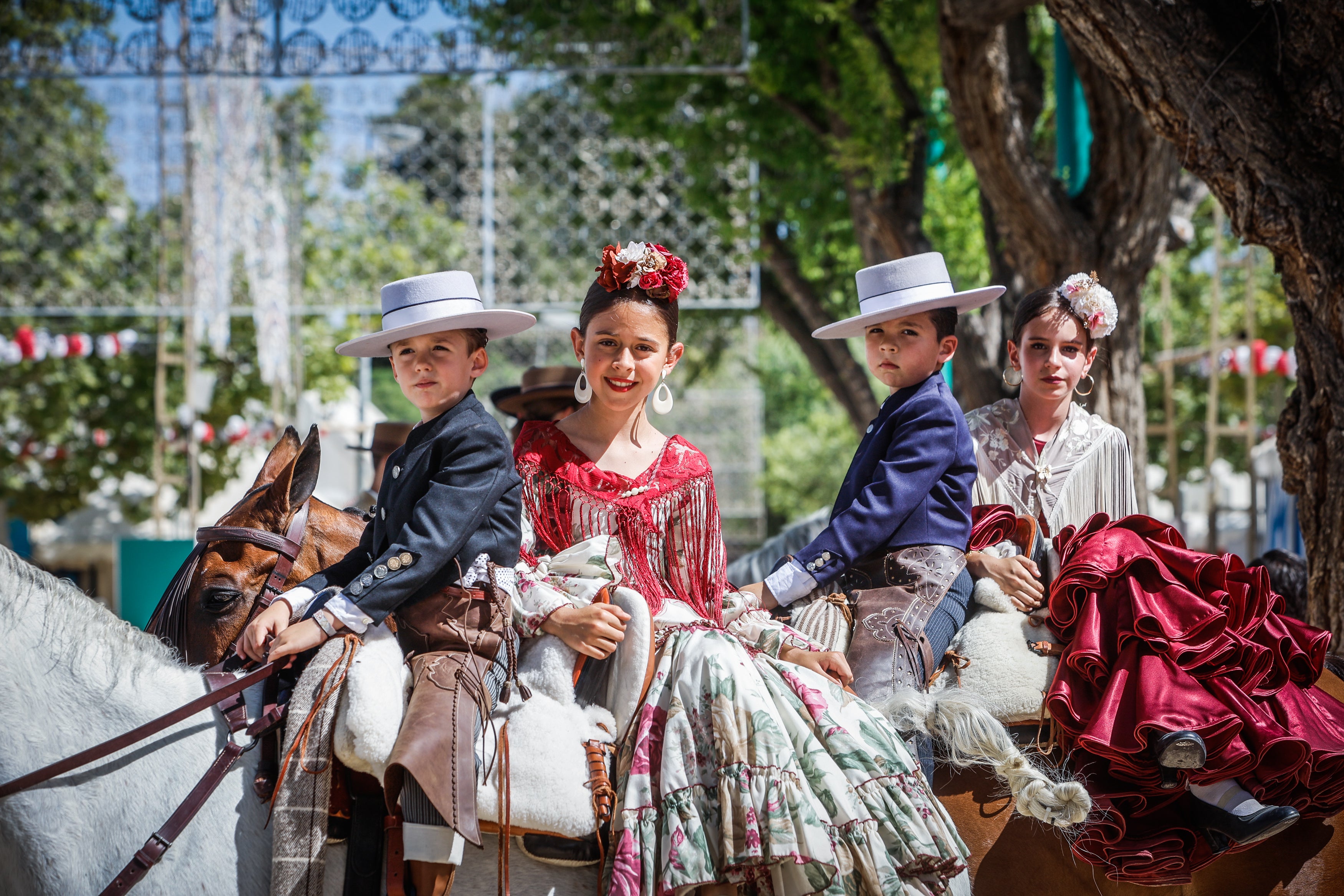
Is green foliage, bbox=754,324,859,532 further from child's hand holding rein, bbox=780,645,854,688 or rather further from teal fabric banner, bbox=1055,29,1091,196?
child's hand holding rein, bbox=780,645,854,688

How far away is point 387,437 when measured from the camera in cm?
639

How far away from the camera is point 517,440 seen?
3.32 meters

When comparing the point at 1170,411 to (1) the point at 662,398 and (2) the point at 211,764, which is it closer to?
(1) the point at 662,398

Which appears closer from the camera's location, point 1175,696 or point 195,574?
point 1175,696

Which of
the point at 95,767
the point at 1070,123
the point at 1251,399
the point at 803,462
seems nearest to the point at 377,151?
the point at 1070,123

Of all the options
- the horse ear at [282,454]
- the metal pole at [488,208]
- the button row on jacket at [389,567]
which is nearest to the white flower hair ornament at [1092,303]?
the button row on jacket at [389,567]

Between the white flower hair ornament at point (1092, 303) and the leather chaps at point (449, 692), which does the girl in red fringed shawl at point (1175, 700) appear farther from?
the leather chaps at point (449, 692)

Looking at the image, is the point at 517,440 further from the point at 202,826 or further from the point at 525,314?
the point at 202,826

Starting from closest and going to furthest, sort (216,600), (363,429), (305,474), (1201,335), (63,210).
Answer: (216,600)
(305,474)
(363,429)
(63,210)
(1201,335)

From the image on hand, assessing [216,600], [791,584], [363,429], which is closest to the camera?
[791,584]

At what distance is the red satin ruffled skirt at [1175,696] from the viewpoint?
9.81 feet

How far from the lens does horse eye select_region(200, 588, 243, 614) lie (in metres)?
3.56

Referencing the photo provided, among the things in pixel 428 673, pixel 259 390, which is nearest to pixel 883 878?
pixel 428 673

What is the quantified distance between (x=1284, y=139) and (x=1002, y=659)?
8.12 feet
